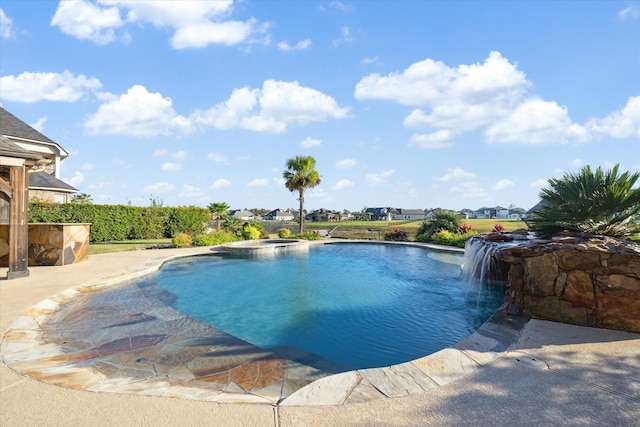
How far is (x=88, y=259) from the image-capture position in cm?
1279

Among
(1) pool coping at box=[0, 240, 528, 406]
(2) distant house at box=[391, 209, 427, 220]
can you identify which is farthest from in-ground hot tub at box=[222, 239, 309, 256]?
(2) distant house at box=[391, 209, 427, 220]

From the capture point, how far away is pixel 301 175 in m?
27.9

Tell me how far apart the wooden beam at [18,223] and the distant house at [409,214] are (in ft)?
341

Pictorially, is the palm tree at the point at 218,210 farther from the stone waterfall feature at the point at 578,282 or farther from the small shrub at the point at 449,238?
the stone waterfall feature at the point at 578,282

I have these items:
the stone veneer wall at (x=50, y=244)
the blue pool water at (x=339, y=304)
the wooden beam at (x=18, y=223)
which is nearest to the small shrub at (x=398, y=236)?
the blue pool water at (x=339, y=304)

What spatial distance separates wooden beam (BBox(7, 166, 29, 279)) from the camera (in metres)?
8.59

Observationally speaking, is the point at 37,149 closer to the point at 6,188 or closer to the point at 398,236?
the point at 6,188

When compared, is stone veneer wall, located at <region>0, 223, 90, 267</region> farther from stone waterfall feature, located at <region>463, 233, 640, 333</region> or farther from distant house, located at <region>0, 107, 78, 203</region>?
stone waterfall feature, located at <region>463, 233, 640, 333</region>

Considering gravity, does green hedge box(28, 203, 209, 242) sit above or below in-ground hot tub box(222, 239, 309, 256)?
above

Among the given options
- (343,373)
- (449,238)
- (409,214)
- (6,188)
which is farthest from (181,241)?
(409,214)

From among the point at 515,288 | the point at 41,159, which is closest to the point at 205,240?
the point at 41,159

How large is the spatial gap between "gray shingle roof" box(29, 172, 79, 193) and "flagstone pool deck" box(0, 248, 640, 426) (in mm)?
22427

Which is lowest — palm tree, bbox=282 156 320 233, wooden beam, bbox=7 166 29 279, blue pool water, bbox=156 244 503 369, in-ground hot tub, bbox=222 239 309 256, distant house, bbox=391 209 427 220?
blue pool water, bbox=156 244 503 369

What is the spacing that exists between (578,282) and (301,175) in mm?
23968
